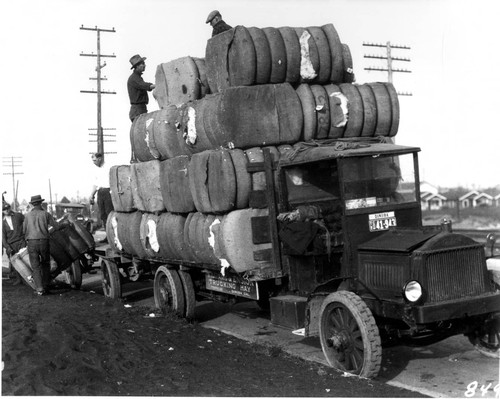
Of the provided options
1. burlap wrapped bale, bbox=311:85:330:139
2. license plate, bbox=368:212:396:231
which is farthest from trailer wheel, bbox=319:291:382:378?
burlap wrapped bale, bbox=311:85:330:139

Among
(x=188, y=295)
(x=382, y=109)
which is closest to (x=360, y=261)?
(x=382, y=109)

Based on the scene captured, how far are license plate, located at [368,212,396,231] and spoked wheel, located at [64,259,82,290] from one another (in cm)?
743

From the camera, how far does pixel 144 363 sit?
647 centimetres

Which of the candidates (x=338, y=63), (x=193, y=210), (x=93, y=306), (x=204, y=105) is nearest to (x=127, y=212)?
(x=93, y=306)

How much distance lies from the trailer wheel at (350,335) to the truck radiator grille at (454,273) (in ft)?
1.97

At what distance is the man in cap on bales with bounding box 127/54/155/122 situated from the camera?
11.0m

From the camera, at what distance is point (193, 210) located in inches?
347

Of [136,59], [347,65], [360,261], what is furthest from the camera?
[136,59]

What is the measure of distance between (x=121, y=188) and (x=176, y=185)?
203cm

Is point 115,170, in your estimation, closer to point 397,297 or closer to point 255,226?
point 255,226

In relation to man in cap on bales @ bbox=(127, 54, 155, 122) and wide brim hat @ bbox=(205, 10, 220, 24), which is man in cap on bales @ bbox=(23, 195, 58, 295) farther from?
wide brim hat @ bbox=(205, 10, 220, 24)

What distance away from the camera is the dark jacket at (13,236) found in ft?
47.4

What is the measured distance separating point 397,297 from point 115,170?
6166 millimetres

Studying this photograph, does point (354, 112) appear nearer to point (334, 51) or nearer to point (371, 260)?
point (334, 51)
